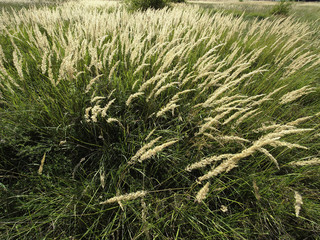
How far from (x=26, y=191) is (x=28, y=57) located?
2002 mm

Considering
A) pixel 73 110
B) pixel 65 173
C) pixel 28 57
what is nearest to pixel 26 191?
pixel 65 173

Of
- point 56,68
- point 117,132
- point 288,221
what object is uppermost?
point 56,68

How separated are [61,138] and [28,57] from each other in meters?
1.60

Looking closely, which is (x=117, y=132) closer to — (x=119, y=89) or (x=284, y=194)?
(x=119, y=89)

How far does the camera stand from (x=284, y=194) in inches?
51.4

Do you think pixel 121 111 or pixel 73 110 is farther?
pixel 121 111

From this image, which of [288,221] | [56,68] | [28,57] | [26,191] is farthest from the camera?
[28,57]

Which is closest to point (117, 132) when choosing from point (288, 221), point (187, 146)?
point (187, 146)

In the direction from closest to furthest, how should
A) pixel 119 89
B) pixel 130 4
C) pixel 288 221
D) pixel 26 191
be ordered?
pixel 26 191 → pixel 288 221 → pixel 119 89 → pixel 130 4

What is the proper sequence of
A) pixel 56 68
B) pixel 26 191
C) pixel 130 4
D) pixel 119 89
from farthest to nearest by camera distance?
pixel 130 4 < pixel 56 68 < pixel 119 89 < pixel 26 191

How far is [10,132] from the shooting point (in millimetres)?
1470

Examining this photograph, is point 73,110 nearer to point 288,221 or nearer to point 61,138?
point 61,138

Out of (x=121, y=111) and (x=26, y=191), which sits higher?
(x=121, y=111)

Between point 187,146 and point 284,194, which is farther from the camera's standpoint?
point 187,146
